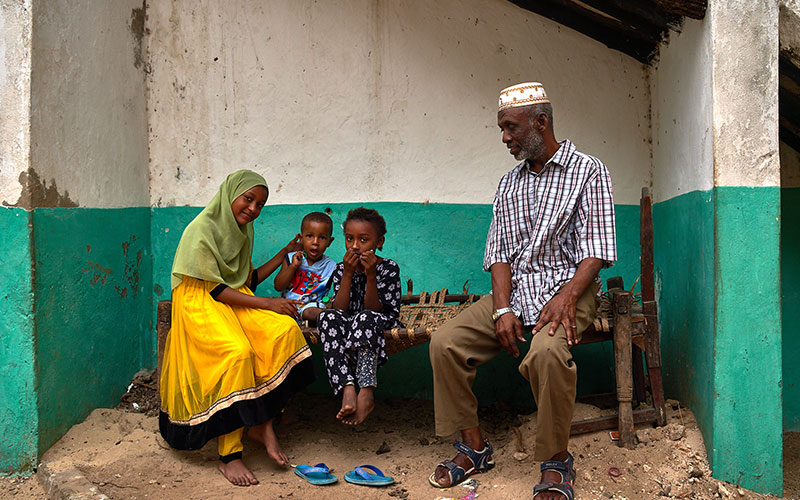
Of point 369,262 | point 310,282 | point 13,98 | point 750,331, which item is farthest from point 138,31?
point 750,331

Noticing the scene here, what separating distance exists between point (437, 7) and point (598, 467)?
3.14 meters

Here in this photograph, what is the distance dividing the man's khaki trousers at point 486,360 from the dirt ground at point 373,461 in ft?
0.93

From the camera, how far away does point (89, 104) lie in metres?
3.85

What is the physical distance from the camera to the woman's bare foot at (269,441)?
11.0 ft

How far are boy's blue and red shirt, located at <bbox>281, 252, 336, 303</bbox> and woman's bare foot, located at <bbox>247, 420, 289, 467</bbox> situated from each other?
Answer: 824mm

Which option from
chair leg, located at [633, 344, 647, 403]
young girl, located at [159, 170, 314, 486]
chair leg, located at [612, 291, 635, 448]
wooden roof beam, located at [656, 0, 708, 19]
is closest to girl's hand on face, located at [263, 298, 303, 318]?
young girl, located at [159, 170, 314, 486]

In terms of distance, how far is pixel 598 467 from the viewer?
311 centimetres

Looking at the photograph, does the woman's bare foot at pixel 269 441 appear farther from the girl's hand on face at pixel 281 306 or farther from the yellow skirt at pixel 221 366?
the girl's hand on face at pixel 281 306

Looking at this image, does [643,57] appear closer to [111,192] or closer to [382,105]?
[382,105]

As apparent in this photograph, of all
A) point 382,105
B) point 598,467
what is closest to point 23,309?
point 382,105

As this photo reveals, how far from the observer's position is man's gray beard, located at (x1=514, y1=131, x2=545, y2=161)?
10.5ft

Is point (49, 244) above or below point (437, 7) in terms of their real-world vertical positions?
below

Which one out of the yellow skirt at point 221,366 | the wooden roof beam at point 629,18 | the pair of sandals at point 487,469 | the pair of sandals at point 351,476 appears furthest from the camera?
the wooden roof beam at point 629,18

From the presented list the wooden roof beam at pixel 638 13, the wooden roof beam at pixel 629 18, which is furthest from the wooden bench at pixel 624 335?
the wooden roof beam at pixel 629 18
